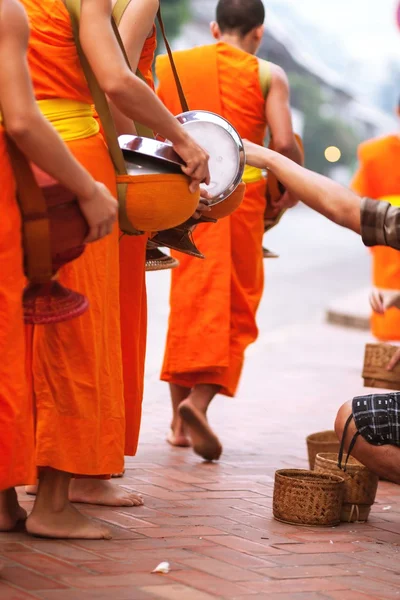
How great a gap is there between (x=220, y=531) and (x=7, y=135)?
153cm

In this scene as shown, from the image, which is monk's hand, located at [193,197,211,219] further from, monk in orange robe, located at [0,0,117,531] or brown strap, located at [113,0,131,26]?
monk in orange robe, located at [0,0,117,531]

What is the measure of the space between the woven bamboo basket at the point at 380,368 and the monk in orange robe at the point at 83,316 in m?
1.05

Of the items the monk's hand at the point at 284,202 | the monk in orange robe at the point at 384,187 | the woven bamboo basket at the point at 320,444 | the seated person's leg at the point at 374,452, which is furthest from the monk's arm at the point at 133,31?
the monk in orange robe at the point at 384,187

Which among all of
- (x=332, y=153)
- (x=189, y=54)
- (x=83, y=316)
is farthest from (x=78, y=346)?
(x=332, y=153)

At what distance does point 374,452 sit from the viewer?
3.84 m

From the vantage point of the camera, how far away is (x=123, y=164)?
3625 millimetres

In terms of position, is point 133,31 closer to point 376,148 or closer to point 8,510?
point 8,510

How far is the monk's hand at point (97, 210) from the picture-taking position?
303 cm

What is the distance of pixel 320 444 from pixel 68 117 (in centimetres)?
190

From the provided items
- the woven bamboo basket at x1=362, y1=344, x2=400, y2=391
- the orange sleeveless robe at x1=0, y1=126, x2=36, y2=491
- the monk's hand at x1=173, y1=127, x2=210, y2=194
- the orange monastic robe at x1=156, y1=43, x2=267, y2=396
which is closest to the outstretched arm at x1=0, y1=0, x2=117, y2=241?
the orange sleeveless robe at x1=0, y1=126, x2=36, y2=491

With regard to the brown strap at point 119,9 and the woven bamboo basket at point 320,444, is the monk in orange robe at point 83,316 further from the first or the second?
the woven bamboo basket at point 320,444

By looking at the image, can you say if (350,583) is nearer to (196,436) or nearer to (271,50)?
(196,436)

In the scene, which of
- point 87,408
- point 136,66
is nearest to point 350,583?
point 87,408

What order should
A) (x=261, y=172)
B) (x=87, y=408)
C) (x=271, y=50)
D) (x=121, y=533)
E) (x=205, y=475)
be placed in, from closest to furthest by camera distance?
(x=87, y=408) < (x=121, y=533) < (x=205, y=475) < (x=261, y=172) < (x=271, y=50)
